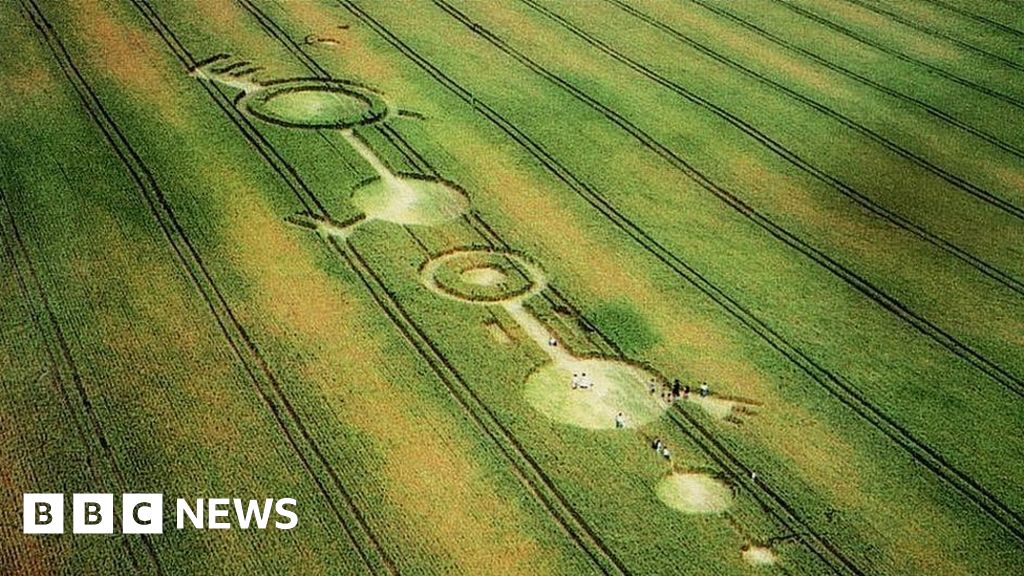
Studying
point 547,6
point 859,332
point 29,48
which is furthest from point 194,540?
point 547,6

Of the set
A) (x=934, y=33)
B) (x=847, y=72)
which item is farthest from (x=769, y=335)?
(x=934, y=33)

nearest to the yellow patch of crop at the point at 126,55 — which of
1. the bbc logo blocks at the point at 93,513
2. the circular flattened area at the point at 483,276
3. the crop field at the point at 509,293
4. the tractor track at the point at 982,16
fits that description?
the crop field at the point at 509,293

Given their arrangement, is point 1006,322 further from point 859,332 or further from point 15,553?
point 15,553

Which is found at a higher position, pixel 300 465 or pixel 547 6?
pixel 547 6

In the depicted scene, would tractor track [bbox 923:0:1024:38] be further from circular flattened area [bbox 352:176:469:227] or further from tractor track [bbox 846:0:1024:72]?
circular flattened area [bbox 352:176:469:227]

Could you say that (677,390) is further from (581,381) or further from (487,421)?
(487,421)
